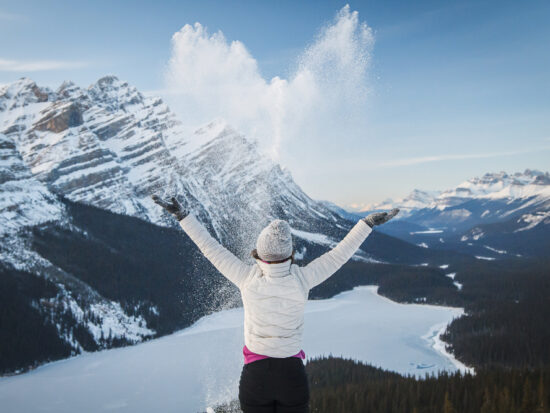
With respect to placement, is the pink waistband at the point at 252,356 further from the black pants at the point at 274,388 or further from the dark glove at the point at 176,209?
the dark glove at the point at 176,209

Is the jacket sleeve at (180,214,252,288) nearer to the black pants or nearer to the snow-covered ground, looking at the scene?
the black pants

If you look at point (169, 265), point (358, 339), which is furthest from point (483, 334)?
point (169, 265)

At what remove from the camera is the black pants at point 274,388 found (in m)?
4.05

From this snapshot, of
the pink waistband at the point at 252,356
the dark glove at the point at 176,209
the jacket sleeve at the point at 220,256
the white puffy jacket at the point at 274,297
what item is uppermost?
the dark glove at the point at 176,209

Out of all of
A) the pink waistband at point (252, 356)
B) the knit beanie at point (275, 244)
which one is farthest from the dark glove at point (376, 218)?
the pink waistband at point (252, 356)

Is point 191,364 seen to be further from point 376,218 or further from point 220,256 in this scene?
point 376,218

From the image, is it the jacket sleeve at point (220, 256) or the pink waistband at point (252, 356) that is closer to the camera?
the pink waistband at point (252, 356)

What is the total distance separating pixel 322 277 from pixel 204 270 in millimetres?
141072

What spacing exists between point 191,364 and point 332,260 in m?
78.7

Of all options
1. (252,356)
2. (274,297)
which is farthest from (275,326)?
(252,356)

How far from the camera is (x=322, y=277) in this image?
4430 millimetres

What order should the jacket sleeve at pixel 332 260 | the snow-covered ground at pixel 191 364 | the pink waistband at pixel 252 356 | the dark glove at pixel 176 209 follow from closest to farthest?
the pink waistband at pixel 252 356 < the jacket sleeve at pixel 332 260 < the dark glove at pixel 176 209 < the snow-covered ground at pixel 191 364

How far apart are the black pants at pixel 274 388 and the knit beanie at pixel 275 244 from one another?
1.08m

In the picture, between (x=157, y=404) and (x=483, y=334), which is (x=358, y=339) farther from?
(x=157, y=404)
